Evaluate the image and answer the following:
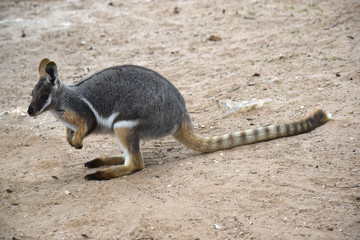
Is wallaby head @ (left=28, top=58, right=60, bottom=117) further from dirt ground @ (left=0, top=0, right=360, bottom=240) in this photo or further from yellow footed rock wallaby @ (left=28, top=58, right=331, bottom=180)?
dirt ground @ (left=0, top=0, right=360, bottom=240)

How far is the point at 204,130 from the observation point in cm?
546

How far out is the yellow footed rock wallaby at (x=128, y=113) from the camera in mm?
4551

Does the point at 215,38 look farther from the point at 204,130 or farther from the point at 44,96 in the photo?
the point at 44,96

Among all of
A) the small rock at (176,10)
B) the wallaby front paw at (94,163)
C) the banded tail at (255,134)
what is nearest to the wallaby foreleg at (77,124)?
the wallaby front paw at (94,163)

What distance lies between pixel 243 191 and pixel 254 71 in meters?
3.13

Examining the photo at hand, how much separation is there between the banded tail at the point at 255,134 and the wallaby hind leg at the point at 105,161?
2.54 feet

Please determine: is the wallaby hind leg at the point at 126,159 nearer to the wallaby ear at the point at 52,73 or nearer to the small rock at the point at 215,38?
the wallaby ear at the point at 52,73

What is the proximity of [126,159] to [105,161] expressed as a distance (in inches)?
17.0

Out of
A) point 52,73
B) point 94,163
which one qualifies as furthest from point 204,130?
point 52,73

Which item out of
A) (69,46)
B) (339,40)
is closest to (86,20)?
(69,46)

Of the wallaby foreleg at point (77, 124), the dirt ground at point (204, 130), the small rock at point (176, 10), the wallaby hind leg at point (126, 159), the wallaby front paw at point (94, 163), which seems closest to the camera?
the dirt ground at point (204, 130)

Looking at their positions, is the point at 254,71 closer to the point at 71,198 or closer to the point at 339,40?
the point at 339,40

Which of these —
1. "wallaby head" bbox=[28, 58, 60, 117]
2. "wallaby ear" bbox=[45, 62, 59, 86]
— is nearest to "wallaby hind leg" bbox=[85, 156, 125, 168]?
"wallaby head" bbox=[28, 58, 60, 117]

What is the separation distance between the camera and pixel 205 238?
3.38 m
